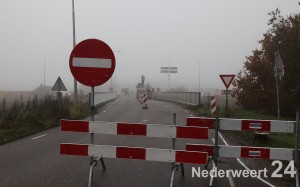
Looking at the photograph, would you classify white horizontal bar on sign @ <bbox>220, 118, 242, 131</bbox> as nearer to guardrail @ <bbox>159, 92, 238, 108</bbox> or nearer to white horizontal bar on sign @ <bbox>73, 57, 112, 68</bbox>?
white horizontal bar on sign @ <bbox>73, 57, 112, 68</bbox>

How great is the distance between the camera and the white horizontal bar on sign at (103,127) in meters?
7.45

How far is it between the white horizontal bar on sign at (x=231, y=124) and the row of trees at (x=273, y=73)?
1480cm

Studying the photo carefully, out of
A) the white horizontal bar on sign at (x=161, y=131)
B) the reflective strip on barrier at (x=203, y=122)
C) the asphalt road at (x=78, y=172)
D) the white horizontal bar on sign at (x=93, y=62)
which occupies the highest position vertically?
the white horizontal bar on sign at (x=93, y=62)

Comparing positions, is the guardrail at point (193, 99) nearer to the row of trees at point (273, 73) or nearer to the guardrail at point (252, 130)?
the row of trees at point (273, 73)

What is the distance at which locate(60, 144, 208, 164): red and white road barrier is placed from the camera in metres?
7.18

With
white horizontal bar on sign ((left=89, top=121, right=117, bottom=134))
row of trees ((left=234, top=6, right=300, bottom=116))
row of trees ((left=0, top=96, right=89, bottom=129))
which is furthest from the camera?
row of trees ((left=234, top=6, right=300, bottom=116))

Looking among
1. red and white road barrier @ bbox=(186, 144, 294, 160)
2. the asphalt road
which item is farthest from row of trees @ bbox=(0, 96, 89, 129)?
red and white road barrier @ bbox=(186, 144, 294, 160)

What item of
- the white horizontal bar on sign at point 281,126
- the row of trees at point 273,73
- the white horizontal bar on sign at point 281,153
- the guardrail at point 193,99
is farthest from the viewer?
the guardrail at point 193,99

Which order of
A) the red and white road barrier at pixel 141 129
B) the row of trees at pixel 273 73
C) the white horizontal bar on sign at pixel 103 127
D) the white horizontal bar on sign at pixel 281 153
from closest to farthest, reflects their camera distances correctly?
the red and white road barrier at pixel 141 129 < the white horizontal bar on sign at pixel 103 127 < the white horizontal bar on sign at pixel 281 153 < the row of trees at pixel 273 73

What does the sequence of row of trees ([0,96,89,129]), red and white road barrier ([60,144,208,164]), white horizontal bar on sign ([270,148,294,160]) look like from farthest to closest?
row of trees ([0,96,89,129]) < white horizontal bar on sign ([270,148,294,160]) < red and white road barrier ([60,144,208,164])

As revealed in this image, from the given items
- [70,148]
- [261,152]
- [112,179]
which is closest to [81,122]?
[70,148]

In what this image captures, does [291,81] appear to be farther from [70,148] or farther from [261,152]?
[70,148]

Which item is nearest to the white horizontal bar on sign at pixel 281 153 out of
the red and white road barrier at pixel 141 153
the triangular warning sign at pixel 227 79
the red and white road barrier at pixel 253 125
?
the red and white road barrier at pixel 253 125

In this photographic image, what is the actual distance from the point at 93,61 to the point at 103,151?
167 centimetres
